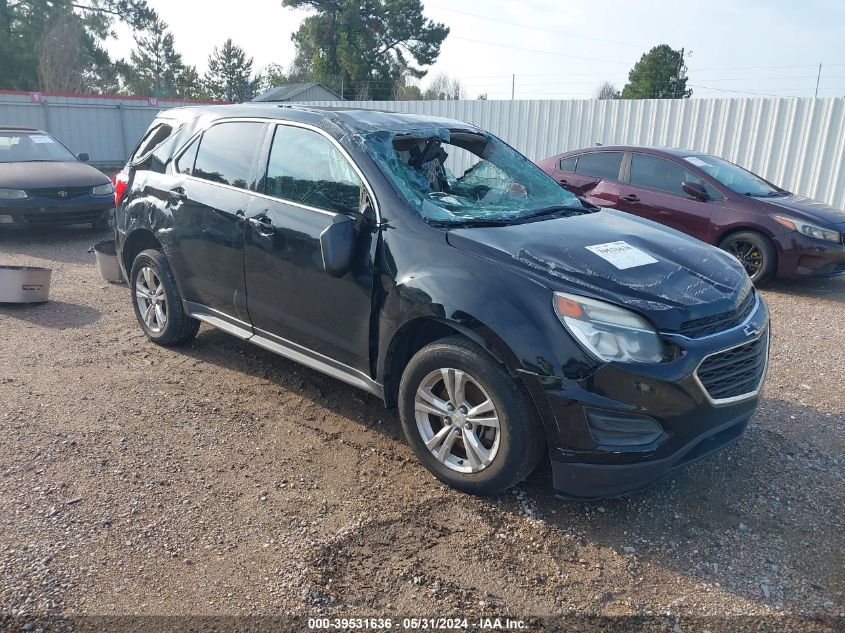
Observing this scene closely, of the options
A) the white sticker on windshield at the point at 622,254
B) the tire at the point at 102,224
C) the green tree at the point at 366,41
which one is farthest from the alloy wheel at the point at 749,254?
the green tree at the point at 366,41

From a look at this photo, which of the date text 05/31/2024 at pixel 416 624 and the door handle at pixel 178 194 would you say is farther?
the door handle at pixel 178 194

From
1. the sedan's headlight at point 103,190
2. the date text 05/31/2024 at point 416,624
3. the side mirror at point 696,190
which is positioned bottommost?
the date text 05/31/2024 at point 416,624

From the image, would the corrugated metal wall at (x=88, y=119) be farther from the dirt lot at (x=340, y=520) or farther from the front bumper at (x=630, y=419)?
the front bumper at (x=630, y=419)

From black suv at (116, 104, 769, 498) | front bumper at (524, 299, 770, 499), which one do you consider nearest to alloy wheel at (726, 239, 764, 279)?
black suv at (116, 104, 769, 498)

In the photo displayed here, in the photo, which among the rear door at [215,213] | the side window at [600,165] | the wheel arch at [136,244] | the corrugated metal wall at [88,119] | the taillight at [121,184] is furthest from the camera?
the corrugated metal wall at [88,119]

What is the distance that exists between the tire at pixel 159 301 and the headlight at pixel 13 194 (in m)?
4.81

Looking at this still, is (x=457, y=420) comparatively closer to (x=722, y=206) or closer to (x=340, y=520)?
(x=340, y=520)

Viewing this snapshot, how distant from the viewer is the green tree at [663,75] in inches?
1634

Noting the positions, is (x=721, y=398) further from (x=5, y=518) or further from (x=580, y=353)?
(x=5, y=518)

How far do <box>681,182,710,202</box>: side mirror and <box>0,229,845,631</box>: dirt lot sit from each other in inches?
150

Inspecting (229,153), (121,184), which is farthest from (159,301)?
(229,153)

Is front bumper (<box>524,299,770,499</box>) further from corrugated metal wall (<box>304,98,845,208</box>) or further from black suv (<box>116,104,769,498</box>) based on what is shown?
corrugated metal wall (<box>304,98,845,208</box>)

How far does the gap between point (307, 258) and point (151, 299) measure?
82.0 inches

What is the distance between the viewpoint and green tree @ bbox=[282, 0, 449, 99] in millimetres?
41500
